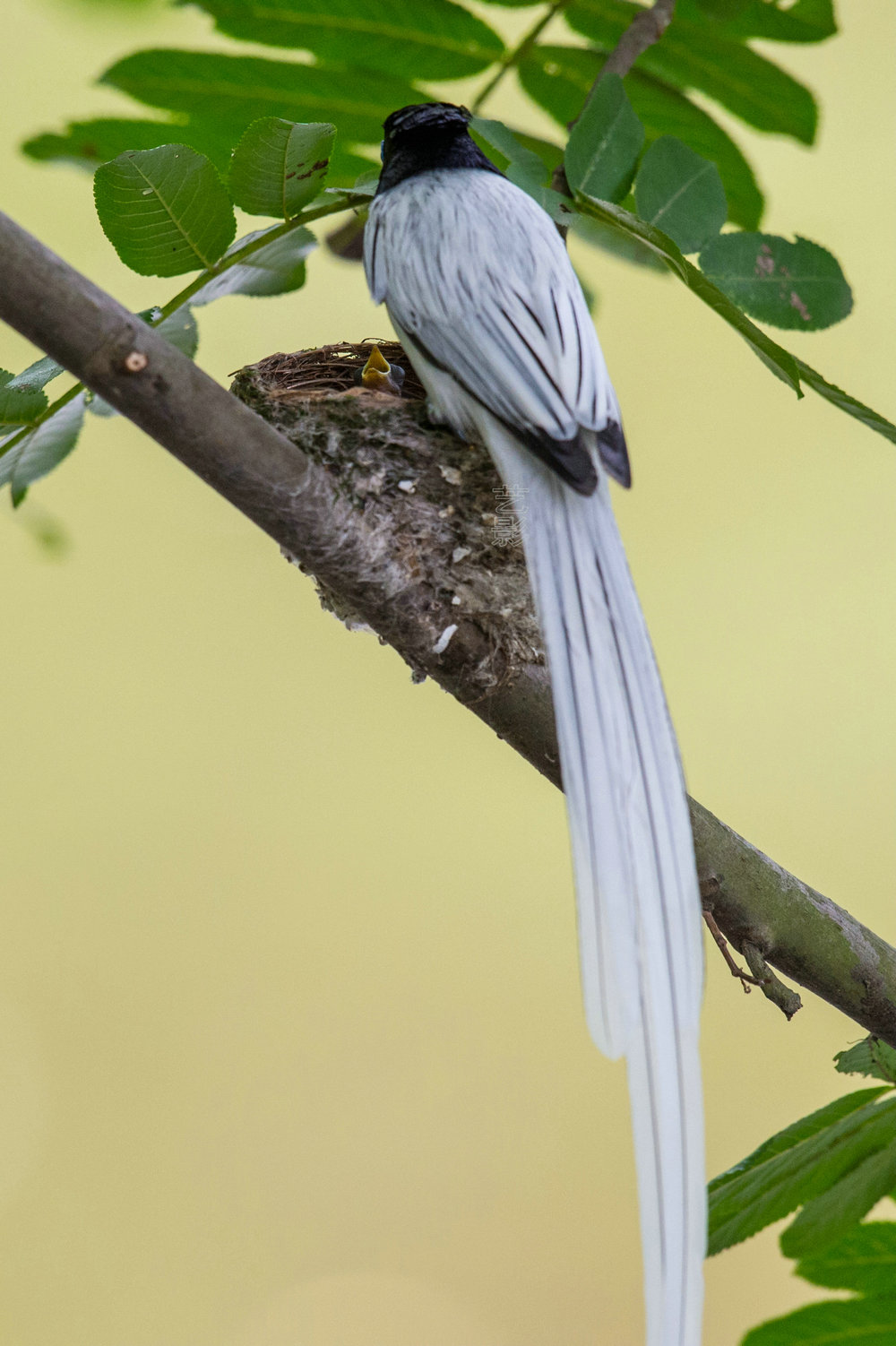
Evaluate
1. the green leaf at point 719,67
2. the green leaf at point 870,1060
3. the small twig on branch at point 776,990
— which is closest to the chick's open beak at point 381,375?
the green leaf at point 719,67

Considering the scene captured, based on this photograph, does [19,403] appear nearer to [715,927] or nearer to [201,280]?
[201,280]

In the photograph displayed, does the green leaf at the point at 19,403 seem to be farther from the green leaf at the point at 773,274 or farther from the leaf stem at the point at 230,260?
the green leaf at the point at 773,274

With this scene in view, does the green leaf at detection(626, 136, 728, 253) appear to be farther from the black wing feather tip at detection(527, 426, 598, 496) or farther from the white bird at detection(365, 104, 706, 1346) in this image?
the black wing feather tip at detection(527, 426, 598, 496)

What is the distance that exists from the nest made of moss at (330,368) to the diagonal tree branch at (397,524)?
6cm

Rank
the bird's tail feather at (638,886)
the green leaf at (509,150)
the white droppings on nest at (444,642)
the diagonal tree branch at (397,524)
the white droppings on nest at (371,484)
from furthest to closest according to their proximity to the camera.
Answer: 1. the green leaf at (509,150)
2. the white droppings on nest at (371,484)
3. the white droppings on nest at (444,642)
4. the diagonal tree branch at (397,524)
5. the bird's tail feather at (638,886)

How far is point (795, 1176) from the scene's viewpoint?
1.18 m

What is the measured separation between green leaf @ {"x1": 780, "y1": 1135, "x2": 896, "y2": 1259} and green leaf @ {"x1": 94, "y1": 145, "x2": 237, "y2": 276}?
1238 mm

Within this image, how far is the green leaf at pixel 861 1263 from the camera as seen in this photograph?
1.23m

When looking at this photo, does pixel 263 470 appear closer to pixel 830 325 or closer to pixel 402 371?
pixel 402 371

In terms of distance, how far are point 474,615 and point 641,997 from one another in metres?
0.50

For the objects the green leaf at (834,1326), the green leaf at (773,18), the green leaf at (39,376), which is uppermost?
the green leaf at (773,18)

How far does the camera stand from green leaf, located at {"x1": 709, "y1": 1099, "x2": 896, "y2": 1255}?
3.73 ft

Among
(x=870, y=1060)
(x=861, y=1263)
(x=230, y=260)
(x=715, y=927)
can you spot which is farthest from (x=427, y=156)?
(x=861, y=1263)

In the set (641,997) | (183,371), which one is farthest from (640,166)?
(641,997)
